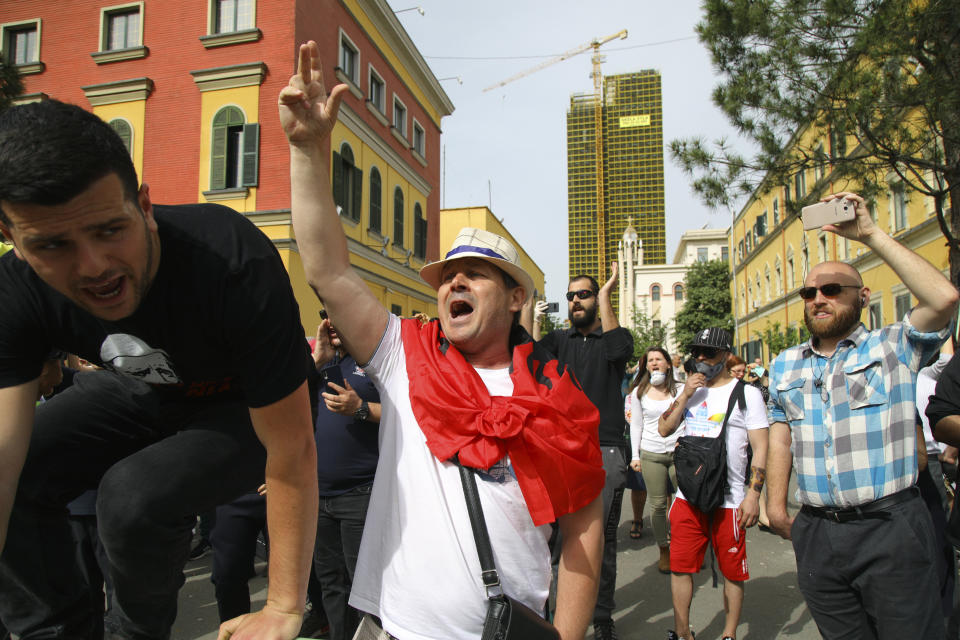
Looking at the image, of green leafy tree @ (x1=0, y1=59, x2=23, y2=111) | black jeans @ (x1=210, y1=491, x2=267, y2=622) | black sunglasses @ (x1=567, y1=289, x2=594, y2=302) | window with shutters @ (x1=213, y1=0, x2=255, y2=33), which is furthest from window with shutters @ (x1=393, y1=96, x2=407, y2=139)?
black jeans @ (x1=210, y1=491, x2=267, y2=622)

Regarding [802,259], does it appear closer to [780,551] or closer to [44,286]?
[780,551]

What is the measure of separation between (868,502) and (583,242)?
149 m

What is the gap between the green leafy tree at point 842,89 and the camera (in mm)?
8328

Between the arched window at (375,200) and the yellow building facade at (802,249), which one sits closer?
the yellow building facade at (802,249)

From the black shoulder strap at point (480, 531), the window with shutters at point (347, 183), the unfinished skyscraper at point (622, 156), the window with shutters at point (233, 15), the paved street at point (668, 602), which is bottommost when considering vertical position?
the paved street at point (668, 602)

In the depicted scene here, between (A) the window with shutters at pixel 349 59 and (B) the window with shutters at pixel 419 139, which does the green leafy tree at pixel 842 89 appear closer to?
(A) the window with shutters at pixel 349 59

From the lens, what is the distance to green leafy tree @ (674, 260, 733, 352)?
59.2m

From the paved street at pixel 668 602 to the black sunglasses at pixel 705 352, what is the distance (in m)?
2.04

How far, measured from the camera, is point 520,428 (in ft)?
6.74

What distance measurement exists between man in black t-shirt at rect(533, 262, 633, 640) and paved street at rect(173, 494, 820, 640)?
26.2 inches

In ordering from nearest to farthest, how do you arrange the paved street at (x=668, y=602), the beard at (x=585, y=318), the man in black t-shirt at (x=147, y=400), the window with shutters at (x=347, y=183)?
1. the man in black t-shirt at (x=147, y=400)
2. the paved street at (x=668, y=602)
3. the beard at (x=585, y=318)
4. the window with shutters at (x=347, y=183)

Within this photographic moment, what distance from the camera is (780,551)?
6938 mm

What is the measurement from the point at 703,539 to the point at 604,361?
4.73ft

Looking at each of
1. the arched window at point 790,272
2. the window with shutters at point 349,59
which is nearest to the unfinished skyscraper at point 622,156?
the arched window at point 790,272
